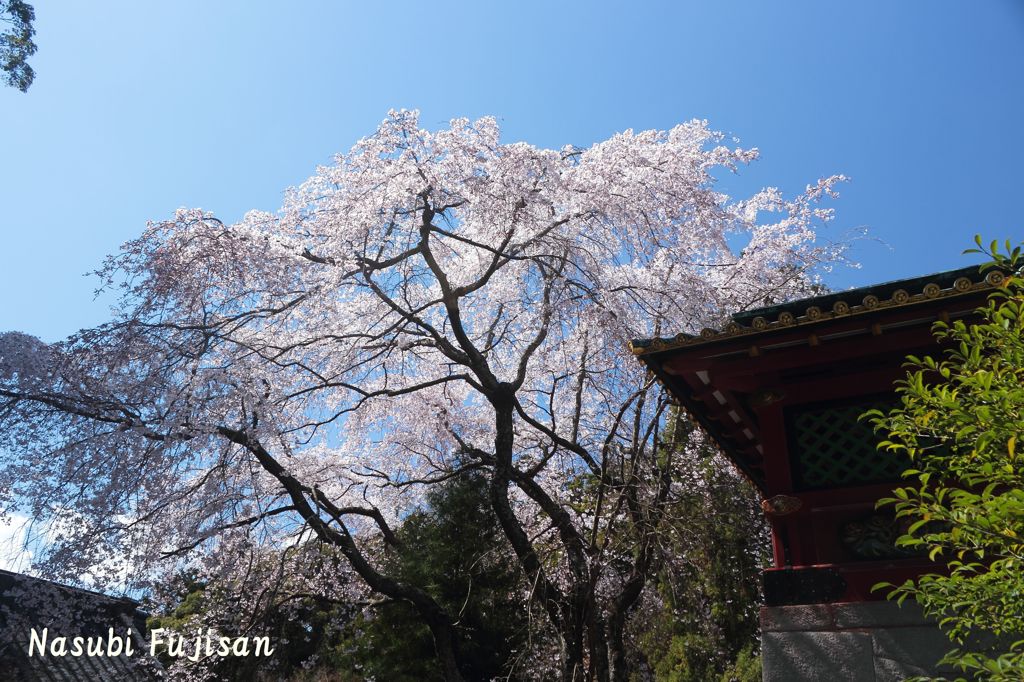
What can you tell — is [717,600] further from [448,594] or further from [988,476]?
[988,476]

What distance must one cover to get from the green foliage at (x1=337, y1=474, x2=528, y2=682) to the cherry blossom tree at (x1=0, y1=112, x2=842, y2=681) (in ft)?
3.46

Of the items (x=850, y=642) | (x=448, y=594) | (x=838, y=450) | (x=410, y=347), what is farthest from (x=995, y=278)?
(x=448, y=594)

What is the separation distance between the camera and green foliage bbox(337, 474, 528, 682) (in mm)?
11430

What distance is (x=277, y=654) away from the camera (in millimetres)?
13172

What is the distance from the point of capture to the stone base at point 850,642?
362 cm

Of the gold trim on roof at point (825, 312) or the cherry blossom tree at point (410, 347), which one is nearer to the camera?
the gold trim on roof at point (825, 312)

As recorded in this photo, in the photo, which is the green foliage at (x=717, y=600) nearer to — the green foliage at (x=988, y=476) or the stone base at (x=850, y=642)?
the stone base at (x=850, y=642)

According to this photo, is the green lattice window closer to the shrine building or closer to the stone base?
the shrine building

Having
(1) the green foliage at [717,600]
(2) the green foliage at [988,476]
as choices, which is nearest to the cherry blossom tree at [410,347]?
(1) the green foliage at [717,600]

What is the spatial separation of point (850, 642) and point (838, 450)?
3.17ft

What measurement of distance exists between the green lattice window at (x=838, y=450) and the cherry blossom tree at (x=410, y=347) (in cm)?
271

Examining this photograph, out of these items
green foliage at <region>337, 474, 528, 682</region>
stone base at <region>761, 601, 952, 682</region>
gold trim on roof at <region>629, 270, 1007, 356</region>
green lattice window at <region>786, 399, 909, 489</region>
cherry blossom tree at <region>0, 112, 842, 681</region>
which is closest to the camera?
stone base at <region>761, 601, 952, 682</region>

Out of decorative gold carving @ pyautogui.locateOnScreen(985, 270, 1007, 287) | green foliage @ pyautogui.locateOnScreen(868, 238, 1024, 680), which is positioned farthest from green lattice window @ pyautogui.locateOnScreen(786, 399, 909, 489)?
green foliage @ pyautogui.locateOnScreen(868, 238, 1024, 680)

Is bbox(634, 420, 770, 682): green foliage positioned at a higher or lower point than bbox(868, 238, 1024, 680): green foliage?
higher
